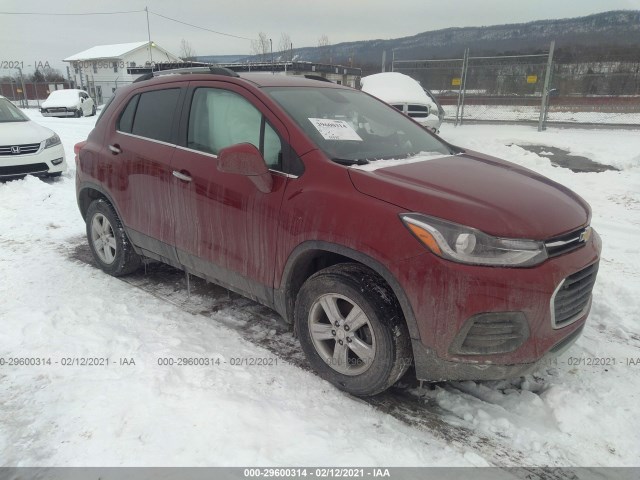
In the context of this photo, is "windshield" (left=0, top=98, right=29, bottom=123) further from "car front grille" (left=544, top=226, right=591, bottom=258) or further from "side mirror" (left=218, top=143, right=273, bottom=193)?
"car front grille" (left=544, top=226, right=591, bottom=258)

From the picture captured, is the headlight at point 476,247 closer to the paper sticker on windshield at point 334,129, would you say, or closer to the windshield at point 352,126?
the windshield at point 352,126

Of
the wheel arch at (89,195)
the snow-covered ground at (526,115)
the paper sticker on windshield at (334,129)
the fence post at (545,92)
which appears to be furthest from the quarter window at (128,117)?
the snow-covered ground at (526,115)

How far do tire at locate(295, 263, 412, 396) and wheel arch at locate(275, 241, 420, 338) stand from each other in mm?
79

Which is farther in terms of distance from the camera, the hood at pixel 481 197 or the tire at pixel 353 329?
the tire at pixel 353 329

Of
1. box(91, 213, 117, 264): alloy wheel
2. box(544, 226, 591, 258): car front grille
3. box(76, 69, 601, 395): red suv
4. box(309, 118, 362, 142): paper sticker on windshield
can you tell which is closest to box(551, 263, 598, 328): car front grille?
box(76, 69, 601, 395): red suv

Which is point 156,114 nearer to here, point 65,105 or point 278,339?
point 278,339

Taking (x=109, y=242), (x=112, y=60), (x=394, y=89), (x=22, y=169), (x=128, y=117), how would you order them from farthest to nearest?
(x=112, y=60), (x=394, y=89), (x=22, y=169), (x=109, y=242), (x=128, y=117)

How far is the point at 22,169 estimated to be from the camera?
8250mm

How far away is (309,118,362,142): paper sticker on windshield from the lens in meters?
3.06

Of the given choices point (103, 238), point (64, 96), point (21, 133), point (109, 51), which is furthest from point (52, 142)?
point (109, 51)

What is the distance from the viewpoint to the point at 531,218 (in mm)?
2432

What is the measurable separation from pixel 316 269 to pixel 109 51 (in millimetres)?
67276

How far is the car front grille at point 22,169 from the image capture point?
8.07 m

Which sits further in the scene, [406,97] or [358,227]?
[406,97]
